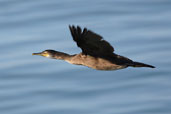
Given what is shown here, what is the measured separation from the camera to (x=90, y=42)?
14594mm

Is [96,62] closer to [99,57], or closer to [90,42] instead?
[99,57]

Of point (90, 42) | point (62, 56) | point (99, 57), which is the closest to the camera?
point (90, 42)

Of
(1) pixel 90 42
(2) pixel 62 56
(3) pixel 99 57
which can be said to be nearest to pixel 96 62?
(3) pixel 99 57

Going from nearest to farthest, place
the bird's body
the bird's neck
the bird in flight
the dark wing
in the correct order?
the dark wing, the bird in flight, the bird's body, the bird's neck

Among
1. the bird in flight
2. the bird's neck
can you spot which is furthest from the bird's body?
the bird's neck

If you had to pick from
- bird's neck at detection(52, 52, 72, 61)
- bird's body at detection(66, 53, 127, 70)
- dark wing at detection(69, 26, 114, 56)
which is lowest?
bird's body at detection(66, 53, 127, 70)

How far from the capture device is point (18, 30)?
64.4 feet

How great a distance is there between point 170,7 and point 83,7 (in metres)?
1.91

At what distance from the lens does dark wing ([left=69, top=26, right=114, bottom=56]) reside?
14.4m

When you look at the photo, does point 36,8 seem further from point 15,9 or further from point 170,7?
point 170,7

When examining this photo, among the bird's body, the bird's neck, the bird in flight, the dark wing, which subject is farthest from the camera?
the bird's neck

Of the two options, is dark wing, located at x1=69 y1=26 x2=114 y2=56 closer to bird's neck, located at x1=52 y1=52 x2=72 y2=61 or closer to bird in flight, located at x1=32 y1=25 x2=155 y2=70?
bird in flight, located at x1=32 y1=25 x2=155 y2=70

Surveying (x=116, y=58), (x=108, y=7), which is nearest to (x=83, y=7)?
(x=108, y=7)

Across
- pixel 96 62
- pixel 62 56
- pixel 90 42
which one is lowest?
pixel 96 62
